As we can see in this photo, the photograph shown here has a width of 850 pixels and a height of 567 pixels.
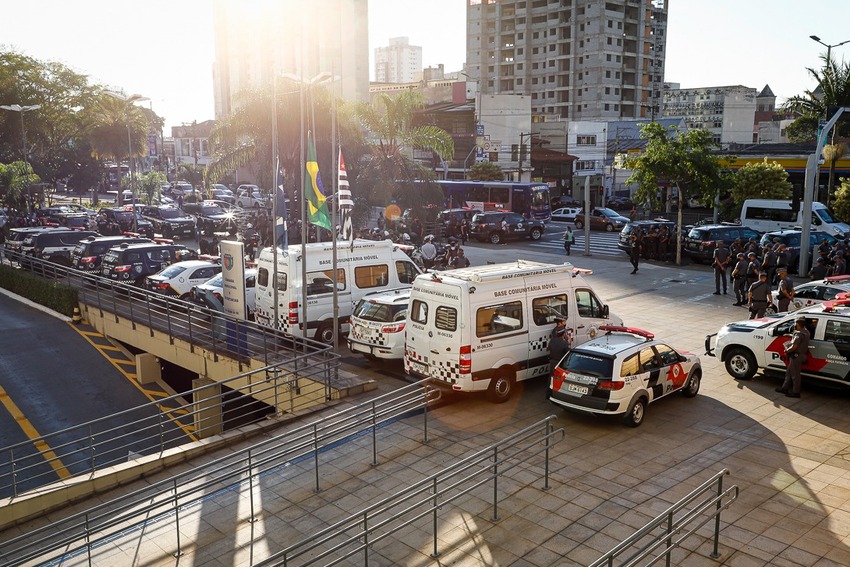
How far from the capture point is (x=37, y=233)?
A: 31312mm

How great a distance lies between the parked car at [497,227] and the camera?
40625 mm

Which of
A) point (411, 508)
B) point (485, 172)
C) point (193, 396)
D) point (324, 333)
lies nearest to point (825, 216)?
point (324, 333)

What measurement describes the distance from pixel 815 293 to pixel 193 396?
16.5 meters

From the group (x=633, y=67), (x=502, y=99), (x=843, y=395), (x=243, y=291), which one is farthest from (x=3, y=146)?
(x=633, y=67)

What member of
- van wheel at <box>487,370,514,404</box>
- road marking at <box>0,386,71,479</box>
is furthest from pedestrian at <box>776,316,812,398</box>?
road marking at <box>0,386,71,479</box>

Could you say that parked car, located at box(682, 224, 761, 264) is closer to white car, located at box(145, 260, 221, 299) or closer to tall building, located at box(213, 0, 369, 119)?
white car, located at box(145, 260, 221, 299)

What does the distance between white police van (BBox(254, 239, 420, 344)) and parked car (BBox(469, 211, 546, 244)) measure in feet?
71.2

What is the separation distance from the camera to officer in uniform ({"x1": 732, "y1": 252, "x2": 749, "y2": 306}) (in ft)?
72.2

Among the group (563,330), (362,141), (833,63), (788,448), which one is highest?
(833,63)

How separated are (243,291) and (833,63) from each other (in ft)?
129

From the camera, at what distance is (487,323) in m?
13.3

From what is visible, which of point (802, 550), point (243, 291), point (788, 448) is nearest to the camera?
point (802, 550)

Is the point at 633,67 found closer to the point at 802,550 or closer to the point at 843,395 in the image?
the point at 843,395

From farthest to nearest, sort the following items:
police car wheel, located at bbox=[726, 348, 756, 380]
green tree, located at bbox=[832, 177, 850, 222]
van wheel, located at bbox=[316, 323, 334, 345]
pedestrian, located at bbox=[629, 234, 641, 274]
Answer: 1. green tree, located at bbox=[832, 177, 850, 222]
2. pedestrian, located at bbox=[629, 234, 641, 274]
3. van wheel, located at bbox=[316, 323, 334, 345]
4. police car wheel, located at bbox=[726, 348, 756, 380]
